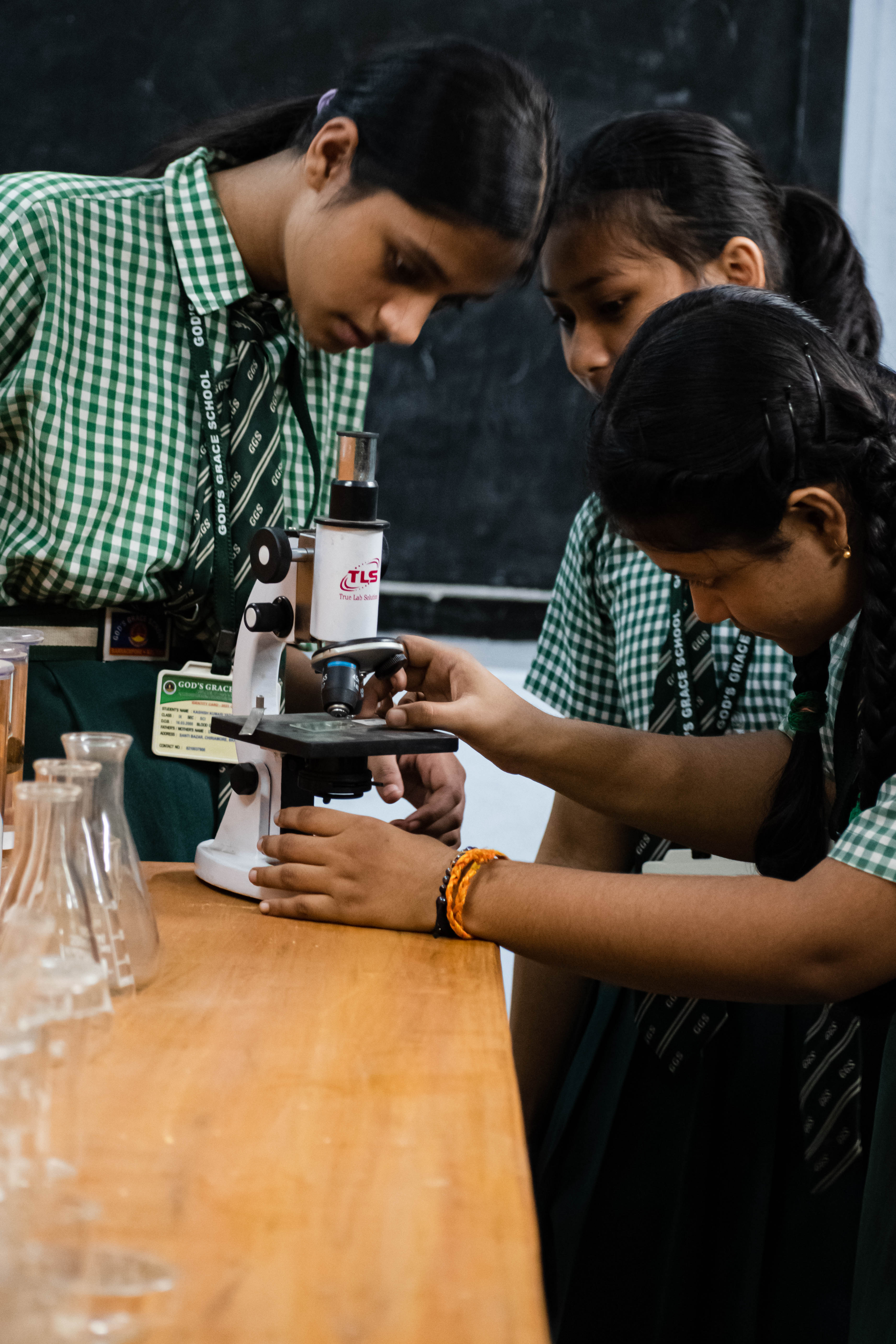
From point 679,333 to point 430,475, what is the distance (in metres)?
1.48

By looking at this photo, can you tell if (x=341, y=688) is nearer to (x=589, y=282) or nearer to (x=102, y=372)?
(x=102, y=372)

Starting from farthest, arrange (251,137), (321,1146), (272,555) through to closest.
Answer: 1. (251,137)
2. (272,555)
3. (321,1146)

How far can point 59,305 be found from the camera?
53.4 inches

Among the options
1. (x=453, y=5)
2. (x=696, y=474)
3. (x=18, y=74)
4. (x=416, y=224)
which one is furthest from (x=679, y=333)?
(x=18, y=74)

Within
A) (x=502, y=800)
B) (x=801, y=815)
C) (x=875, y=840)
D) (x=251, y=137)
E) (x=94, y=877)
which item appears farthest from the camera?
(x=502, y=800)

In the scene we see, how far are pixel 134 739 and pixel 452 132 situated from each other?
0.75 metres

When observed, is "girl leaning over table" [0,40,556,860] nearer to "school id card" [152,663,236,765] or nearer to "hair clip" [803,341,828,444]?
"school id card" [152,663,236,765]

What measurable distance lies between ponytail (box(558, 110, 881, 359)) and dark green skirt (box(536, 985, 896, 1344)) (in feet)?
2.88

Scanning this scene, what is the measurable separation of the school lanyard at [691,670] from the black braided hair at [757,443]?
387 millimetres

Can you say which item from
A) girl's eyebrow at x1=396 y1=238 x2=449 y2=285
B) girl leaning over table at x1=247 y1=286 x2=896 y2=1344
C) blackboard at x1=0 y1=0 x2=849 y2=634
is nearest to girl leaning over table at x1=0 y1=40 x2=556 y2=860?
girl's eyebrow at x1=396 y1=238 x2=449 y2=285

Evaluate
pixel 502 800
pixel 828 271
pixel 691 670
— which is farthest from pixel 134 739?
pixel 502 800

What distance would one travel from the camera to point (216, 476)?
139cm

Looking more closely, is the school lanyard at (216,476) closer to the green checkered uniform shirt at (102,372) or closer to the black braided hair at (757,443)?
the green checkered uniform shirt at (102,372)

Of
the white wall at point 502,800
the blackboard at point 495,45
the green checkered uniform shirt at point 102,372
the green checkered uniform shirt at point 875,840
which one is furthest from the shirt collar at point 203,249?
the white wall at point 502,800
